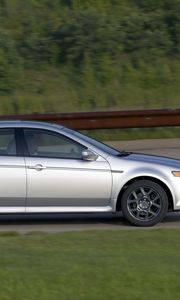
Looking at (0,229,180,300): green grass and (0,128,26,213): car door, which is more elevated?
(0,128,26,213): car door

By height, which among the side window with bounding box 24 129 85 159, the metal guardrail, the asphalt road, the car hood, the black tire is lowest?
the asphalt road

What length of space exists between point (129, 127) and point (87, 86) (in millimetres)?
8080

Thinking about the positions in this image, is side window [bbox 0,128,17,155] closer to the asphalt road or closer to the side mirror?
the side mirror

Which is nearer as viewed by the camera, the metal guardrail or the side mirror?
the side mirror

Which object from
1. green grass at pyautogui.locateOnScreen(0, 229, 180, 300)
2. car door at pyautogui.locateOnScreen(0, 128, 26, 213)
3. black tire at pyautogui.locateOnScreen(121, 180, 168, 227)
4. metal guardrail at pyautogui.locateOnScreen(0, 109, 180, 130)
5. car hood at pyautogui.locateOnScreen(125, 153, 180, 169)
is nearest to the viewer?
green grass at pyautogui.locateOnScreen(0, 229, 180, 300)

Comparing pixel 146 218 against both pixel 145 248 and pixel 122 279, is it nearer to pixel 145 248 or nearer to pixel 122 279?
pixel 145 248

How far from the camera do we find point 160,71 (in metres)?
30.4

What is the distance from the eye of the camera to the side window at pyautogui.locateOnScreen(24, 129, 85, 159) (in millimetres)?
11992

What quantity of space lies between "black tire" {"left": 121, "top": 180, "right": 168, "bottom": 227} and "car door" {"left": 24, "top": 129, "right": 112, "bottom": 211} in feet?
0.92

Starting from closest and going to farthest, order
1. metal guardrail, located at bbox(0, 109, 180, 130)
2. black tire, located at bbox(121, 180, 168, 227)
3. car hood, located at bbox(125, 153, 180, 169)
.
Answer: black tire, located at bbox(121, 180, 168, 227)
car hood, located at bbox(125, 153, 180, 169)
metal guardrail, located at bbox(0, 109, 180, 130)

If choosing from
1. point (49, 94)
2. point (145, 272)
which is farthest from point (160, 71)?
point (145, 272)

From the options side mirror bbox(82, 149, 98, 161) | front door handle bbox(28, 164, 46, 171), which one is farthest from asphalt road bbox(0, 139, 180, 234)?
side mirror bbox(82, 149, 98, 161)

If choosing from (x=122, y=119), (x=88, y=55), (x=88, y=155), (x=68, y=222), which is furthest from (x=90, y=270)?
(x=88, y=55)

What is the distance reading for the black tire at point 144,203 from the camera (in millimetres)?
11945
